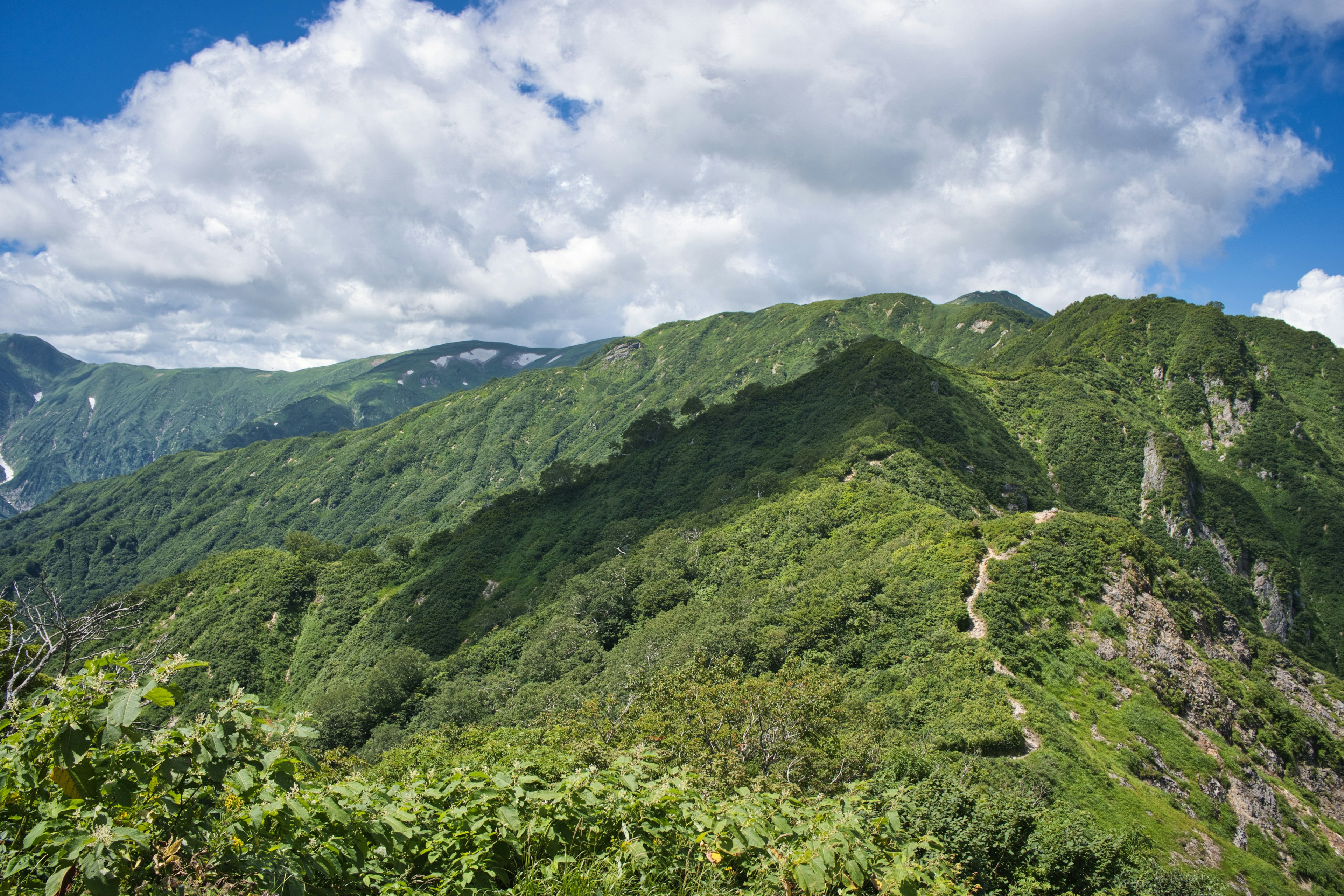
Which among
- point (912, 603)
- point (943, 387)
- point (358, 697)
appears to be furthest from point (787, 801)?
point (943, 387)

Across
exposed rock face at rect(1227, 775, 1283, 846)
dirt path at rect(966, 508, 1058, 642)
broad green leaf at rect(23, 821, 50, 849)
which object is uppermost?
broad green leaf at rect(23, 821, 50, 849)

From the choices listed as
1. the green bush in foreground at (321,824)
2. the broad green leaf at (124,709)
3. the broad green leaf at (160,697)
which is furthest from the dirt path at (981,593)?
the broad green leaf at (124,709)

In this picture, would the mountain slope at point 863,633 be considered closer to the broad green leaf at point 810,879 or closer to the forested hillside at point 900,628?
the forested hillside at point 900,628

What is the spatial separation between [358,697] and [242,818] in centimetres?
6881

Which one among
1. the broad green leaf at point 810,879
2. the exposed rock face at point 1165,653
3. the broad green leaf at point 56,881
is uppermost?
the broad green leaf at point 56,881

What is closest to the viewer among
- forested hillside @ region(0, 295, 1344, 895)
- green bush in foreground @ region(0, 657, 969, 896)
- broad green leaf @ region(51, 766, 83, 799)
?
green bush in foreground @ region(0, 657, 969, 896)

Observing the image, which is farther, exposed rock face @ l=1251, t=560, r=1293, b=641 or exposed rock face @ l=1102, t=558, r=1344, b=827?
exposed rock face @ l=1251, t=560, r=1293, b=641

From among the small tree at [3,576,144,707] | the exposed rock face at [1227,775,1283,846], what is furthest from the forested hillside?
the small tree at [3,576,144,707]

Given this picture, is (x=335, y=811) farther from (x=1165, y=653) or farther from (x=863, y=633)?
(x=1165, y=653)

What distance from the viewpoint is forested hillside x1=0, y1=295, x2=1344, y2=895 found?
19.2 meters

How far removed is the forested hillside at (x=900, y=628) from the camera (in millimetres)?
19234

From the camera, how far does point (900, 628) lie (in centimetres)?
4109

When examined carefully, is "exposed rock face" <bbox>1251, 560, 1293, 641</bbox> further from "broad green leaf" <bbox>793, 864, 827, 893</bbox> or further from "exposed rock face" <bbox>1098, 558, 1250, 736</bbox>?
"broad green leaf" <bbox>793, 864, 827, 893</bbox>

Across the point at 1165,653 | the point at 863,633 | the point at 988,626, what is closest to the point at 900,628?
the point at 863,633
